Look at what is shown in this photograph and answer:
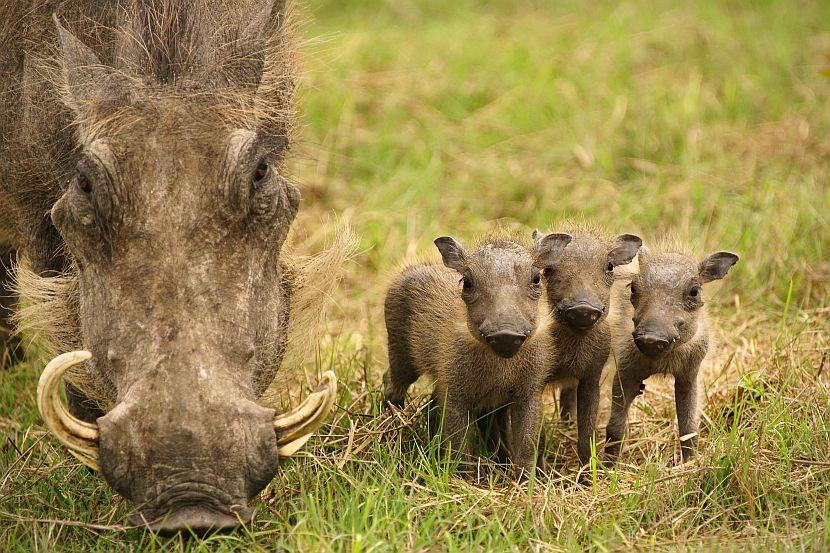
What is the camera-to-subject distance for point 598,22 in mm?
9555

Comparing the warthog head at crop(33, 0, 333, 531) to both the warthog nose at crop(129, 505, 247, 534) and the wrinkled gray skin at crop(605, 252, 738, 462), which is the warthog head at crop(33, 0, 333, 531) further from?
the wrinkled gray skin at crop(605, 252, 738, 462)

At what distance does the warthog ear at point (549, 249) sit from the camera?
4031 mm

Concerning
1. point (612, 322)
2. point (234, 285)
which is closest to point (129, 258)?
point (234, 285)

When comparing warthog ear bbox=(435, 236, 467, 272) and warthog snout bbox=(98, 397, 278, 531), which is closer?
warthog snout bbox=(98, 397, 278, 531)

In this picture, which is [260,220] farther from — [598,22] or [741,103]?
[598,22]

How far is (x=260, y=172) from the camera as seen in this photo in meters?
3.65

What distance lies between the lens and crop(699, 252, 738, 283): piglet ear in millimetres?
4234

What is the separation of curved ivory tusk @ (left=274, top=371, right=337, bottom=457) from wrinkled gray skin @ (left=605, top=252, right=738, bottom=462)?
4.02ft

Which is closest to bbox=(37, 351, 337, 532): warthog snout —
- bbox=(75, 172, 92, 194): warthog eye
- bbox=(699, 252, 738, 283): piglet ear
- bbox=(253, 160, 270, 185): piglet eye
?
bbox=(75, 172, 92, 194): warthog eye

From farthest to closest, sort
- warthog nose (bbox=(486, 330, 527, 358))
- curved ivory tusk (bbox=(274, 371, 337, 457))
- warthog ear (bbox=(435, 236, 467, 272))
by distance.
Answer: warthog ear (bbox=(435, 236, 467, 272)) < warthog nose (bbox=(486, 330, 527, 358)) < curved ivory tusk (bbox=(274, 371, 337, 457))

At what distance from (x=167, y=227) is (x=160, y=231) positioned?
0.08 feet

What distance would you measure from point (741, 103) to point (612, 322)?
13.6 ft

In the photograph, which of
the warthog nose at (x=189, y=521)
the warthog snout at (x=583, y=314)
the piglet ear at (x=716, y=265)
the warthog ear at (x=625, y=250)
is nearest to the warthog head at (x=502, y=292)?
the warthog snout at (x=583, y=314)

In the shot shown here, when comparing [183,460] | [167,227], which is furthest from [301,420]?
[167,227]
